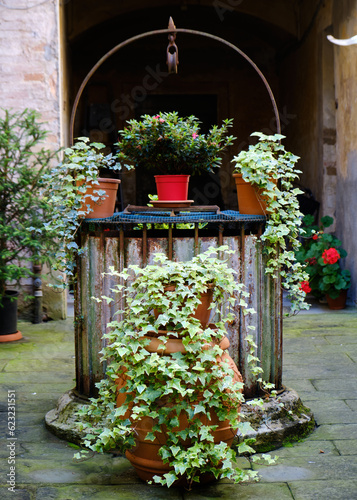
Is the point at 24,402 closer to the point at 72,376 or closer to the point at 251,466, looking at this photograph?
Result: the point at 72,376

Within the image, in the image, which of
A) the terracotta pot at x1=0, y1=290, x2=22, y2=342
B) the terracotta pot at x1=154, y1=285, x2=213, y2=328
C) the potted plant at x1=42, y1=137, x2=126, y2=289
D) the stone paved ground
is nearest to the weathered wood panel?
the potted plant at x1=42, y1=137, x2=126, y2=289

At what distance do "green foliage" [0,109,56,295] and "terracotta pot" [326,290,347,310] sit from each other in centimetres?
309

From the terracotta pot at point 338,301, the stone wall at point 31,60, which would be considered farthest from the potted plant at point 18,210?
the terracotta pot at point 338,301

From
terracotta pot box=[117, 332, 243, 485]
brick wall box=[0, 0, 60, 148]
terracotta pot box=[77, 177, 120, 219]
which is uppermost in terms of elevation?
brick wall box=[0, 0, 60, 148]

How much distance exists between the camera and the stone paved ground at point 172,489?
8.64 ft

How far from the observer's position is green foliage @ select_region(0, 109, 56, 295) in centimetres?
546

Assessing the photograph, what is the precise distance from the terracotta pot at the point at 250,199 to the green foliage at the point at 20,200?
2406 millimetres

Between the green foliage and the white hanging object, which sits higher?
the white hanging object

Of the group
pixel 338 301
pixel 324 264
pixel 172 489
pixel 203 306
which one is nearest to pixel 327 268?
pixel 324 264

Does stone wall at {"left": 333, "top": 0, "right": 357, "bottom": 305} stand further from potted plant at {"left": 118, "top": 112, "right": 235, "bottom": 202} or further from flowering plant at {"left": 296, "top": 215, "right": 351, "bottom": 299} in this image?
potted plant at {"left": 118, "top": 112, "right": 235, "bottom": 202}

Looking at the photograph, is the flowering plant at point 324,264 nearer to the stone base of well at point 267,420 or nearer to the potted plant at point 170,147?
the potted plant at point 170,147

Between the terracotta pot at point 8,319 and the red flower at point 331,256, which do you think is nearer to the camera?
the terracotta pot at point 8,319

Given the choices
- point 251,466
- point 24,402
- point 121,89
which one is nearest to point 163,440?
point 251,466

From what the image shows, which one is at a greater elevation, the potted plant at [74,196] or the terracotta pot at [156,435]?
the potted plant at [74,196]
